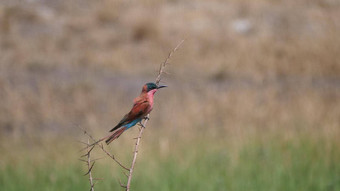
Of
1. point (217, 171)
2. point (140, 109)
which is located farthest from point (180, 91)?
point (140, 109)

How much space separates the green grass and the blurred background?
0.01m

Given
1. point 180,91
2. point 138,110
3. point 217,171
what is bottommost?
point 138,110

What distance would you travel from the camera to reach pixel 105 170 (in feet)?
12.9

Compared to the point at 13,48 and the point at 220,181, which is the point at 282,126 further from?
the point at 13,48

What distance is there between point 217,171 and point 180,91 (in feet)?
14.3

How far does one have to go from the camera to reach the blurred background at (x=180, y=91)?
150 inches

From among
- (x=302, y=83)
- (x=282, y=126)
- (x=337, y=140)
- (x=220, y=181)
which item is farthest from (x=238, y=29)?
(x=220, y=181)

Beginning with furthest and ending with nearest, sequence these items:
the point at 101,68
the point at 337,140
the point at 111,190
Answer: the point at 101,68
the point at 337,140
the point at 111,190

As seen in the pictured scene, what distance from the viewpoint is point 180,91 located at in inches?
320

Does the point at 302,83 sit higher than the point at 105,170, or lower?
higher

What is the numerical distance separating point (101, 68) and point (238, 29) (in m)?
3.20

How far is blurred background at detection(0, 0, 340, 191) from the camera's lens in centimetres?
380

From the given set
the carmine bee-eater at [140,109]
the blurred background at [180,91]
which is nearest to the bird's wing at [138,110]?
the carmine bee-eater at [140,109]

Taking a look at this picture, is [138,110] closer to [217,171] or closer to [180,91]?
[217,171]
